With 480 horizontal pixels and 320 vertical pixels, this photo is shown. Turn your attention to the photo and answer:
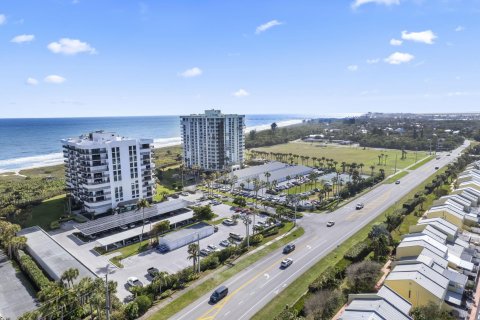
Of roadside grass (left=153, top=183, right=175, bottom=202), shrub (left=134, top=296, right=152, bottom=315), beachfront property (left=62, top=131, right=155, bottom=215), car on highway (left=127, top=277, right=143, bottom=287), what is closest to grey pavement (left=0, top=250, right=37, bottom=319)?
car on highway (left=127, top=277, right=143, bottom=287)

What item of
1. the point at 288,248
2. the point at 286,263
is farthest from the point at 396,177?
the point at 286,263

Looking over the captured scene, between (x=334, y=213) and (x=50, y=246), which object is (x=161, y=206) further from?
(x=334, y=213)

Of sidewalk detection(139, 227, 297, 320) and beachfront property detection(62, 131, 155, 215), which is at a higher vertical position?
beachfront property detection(62, 131, 155, 215)

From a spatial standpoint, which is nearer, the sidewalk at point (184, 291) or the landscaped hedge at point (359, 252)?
the sidewalk at point (184, 291)

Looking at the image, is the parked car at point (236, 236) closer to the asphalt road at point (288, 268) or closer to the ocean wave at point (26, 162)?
the asphalt road at point (288, 268)

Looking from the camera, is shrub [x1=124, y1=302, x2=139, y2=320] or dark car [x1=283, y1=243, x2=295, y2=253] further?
dark car [x1=283, y1=243, x2=295, y2=253]

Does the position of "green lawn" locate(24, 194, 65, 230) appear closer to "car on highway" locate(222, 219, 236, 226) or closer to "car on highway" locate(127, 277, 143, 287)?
"car on highway" locate(127, 277, 143, 287)

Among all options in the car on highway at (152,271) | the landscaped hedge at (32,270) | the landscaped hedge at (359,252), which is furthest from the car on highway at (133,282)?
the landscaped hedge at (359,252)
